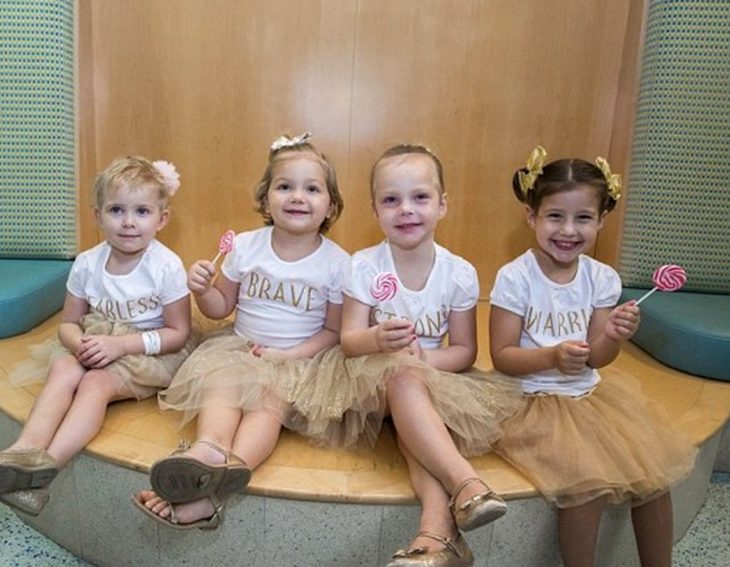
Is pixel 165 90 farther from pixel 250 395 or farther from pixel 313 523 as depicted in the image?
pixel 313 523

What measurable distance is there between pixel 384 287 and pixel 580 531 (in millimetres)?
592

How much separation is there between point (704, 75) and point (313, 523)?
180cm

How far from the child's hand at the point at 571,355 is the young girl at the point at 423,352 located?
5.7 inches

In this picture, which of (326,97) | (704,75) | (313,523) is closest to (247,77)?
(326,97)

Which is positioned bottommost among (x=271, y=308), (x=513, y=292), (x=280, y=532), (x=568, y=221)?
(x=280, y=532)

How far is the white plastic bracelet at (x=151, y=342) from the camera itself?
162cm

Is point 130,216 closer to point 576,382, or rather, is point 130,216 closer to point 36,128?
point 36,128

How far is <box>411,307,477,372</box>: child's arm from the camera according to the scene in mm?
1561

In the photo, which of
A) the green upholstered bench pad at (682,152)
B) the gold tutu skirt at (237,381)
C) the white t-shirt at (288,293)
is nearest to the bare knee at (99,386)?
the gold tutu skirt at (237,381)

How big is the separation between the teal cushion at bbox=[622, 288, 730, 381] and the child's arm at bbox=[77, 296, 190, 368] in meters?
1.29

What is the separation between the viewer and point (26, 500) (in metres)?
1.27

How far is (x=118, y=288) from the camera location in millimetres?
1661

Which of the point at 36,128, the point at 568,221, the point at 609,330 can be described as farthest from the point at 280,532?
the point at 36,128

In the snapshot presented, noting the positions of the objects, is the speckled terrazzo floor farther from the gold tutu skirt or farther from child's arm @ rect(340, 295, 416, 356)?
child's arm @ rect(340, 295, 416, 356)
